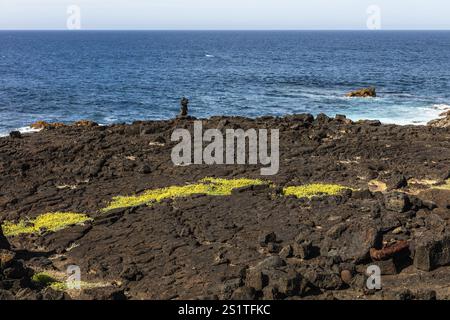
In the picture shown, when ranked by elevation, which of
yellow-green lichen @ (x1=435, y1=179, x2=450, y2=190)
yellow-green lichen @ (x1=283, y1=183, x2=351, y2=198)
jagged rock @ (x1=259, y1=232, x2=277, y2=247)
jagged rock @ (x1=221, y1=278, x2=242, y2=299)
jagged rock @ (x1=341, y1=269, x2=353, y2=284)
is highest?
yellow-green lichen @ (x1=283, y1=183, x2=351, y2=198)

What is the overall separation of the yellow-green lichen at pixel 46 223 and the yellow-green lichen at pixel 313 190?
865 cm

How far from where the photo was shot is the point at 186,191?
25.2 meters

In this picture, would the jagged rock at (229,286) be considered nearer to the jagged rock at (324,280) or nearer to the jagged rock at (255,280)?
the jagged rock at (255,280)

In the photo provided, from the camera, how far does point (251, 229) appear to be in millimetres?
20891

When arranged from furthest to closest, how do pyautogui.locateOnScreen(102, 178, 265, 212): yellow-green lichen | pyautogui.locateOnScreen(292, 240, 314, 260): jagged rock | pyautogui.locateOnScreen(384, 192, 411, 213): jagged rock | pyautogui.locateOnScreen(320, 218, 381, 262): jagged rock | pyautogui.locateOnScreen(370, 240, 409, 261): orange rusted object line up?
pyautogui.locateOnScreen(102, 178, 265, 212): yellow-green lichen → pyautogui.locateOnScreen(384, 192, 411, 213): jagged rock → pyautogui.locateOnScreen(292, 240, 314, 260): jagged rock → pyautogui.locateOnScreen(320, 218, 381, 262): jagged rock → pyautogui.locateOnScreen(370, 240, 409, 261): orange rusted object

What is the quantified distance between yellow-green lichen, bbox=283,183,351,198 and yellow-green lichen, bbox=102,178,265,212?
1713 millimetres

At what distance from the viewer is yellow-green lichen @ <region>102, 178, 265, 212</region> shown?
24016 millimetres

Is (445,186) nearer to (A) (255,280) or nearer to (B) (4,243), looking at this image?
(A) (255,280)

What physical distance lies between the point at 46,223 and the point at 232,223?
23.6ft

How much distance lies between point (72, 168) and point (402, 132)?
2078cm

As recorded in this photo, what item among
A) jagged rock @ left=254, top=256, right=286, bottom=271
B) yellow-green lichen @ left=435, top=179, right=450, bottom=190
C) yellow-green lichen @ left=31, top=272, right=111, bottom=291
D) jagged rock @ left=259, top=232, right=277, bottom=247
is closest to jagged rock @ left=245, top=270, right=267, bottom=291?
jagged rock @ left=254, top=256, right=286, bottom=271

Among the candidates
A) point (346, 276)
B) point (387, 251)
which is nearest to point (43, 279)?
point (346, 276)

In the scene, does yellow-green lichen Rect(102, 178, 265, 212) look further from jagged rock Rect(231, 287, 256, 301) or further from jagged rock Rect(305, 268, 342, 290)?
jagged rock Rect(231, 287, 256, 301)
